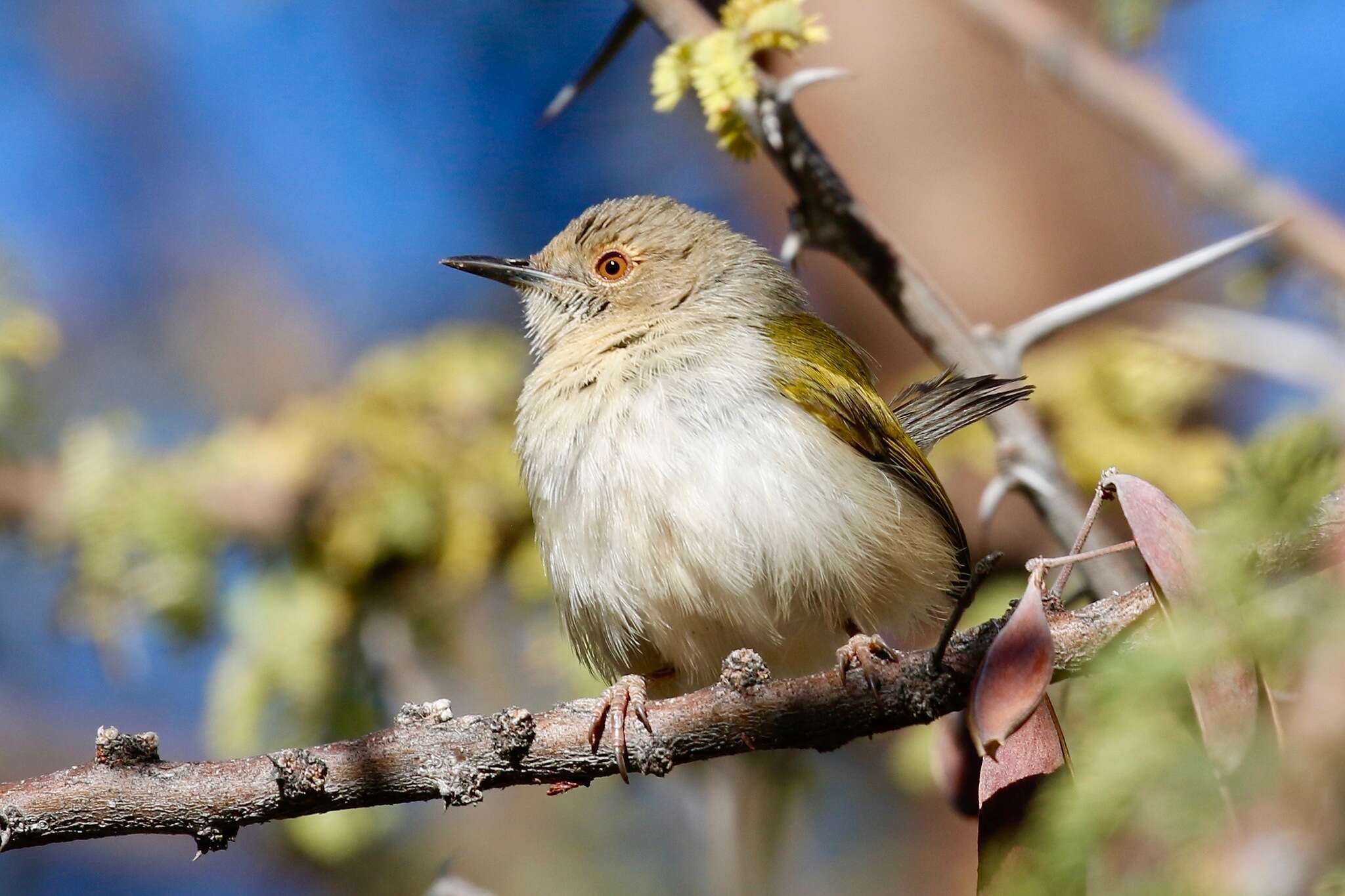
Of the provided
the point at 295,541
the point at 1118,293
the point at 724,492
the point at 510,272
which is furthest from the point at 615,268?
the point at 1118,293

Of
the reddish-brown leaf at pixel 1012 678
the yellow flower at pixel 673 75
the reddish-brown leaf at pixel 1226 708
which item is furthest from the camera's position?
the yellow flower at pixel 673 75

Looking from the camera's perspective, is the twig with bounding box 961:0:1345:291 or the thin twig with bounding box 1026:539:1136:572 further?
the twig with bounding box 961:0:1345:291

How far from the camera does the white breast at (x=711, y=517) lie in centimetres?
360

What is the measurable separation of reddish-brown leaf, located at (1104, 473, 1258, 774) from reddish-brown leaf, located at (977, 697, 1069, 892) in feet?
1.14

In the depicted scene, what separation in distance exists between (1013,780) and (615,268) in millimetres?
2950

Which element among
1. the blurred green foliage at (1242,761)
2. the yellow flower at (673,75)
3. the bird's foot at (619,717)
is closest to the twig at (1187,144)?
the yellow flower at (673,75)

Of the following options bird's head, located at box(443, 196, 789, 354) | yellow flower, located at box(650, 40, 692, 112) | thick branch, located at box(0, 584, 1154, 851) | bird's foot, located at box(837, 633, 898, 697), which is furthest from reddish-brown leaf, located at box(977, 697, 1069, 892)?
bird's head, located at box(443, 196, 789, 354)

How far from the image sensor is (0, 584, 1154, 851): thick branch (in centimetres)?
246

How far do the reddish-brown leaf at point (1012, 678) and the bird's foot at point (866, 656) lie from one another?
1.51 feet

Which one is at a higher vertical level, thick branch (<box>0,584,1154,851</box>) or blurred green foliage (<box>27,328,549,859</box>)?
blurred green foliage (<box>27,328,549,859</box>)

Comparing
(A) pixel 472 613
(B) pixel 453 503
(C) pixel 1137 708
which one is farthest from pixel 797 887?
(C) pixel 1137 708

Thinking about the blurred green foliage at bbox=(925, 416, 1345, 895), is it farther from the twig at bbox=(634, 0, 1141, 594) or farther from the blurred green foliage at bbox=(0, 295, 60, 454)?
the blurred green foliage at bbox=(0, 295, 60, 454)

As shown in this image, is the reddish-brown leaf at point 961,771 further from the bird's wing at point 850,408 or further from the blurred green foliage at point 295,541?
the blurred green foliage at point 295,541

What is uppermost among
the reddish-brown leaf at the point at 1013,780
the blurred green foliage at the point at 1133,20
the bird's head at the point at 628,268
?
the bird's head at the point at 628,268
